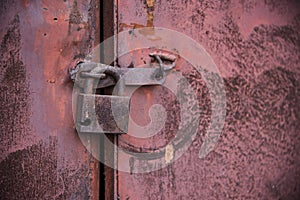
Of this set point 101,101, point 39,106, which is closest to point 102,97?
point 101,101

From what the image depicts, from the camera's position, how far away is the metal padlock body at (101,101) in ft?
3.31

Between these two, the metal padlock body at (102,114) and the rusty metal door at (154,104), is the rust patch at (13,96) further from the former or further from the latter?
the metal padlock body at (102,114)

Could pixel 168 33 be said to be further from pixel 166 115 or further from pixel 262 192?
pixel 262 192

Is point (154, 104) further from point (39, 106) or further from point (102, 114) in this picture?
point (39, 106)

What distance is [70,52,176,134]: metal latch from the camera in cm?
101

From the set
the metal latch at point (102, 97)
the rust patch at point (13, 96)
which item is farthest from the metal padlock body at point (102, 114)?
the rust patch at point (13, 96)

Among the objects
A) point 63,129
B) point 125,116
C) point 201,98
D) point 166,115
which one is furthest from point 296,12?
point 63,129

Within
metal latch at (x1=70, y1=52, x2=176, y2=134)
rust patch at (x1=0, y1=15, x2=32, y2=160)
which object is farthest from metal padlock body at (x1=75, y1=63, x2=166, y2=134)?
rust patch at (x1=0, y1=15, x2=32, y2=160)

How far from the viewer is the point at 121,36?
42.4 inches

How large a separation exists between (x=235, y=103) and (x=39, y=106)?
1.65 feet

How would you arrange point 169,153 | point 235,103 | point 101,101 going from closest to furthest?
1. point 101,101
2. point 169,153
3. point 235,103

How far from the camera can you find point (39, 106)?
1.03 metres

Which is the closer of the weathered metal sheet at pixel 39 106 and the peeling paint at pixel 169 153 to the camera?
the weathered metal sheet at pixel 39 106

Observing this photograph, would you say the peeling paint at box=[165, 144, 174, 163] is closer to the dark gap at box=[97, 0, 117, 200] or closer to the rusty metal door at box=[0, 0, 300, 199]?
the rusty metal door at box=[0, 0, 300, 199]
